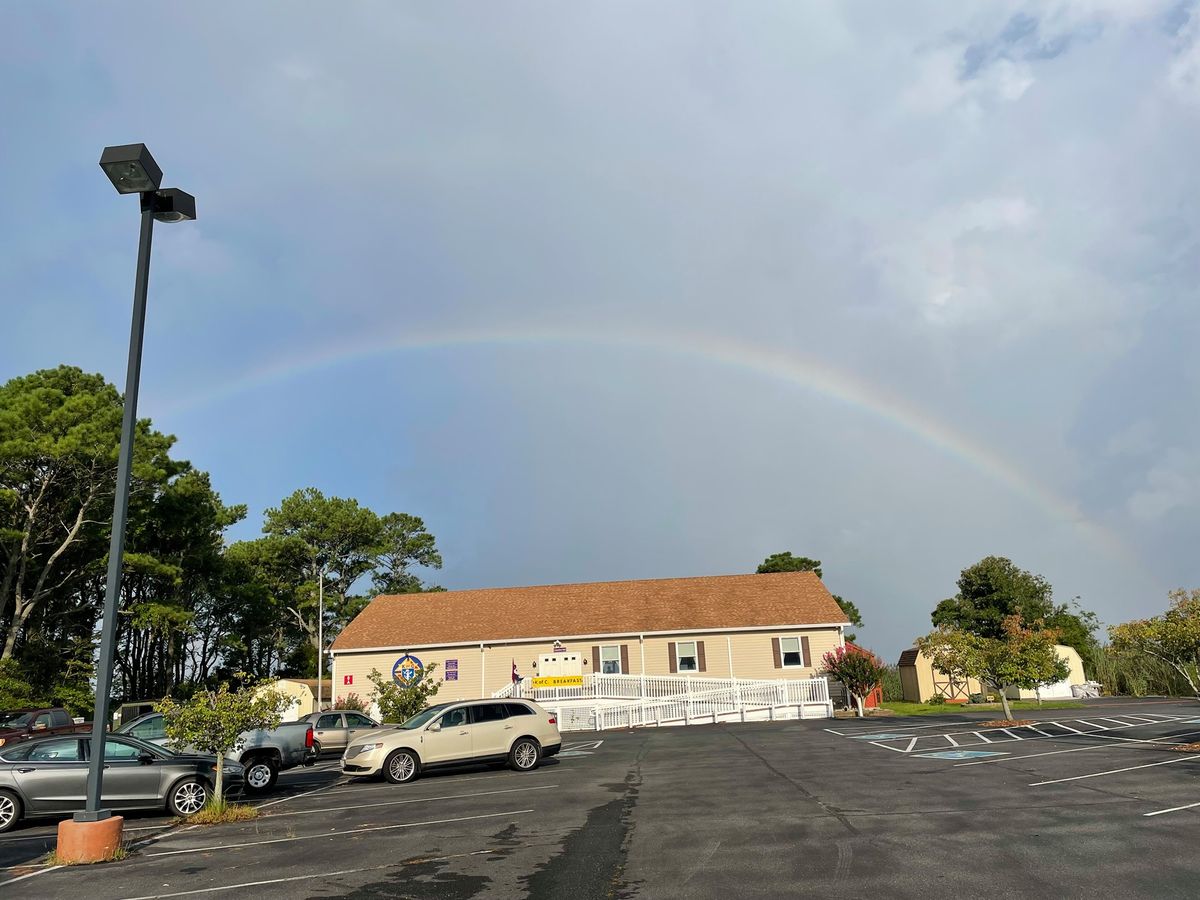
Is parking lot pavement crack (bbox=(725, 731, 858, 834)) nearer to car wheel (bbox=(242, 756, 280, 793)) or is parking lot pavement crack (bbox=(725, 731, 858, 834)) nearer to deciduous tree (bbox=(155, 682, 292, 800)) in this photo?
deciduous tree (bbox=(155, 682, 292, 800))

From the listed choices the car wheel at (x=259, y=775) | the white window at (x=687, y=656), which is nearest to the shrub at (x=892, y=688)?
the white window at (x=687, y=656)

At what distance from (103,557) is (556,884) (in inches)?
1646

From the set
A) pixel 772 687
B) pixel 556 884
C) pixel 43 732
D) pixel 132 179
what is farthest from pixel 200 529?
pixel 556 884

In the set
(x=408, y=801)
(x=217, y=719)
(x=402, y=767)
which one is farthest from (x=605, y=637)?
(x=217, y=719)

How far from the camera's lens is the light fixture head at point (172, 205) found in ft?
37.5

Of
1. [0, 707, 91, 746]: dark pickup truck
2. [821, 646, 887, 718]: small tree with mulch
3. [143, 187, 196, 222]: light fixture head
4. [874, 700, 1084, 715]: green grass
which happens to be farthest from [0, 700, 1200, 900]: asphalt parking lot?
[874, 700, 1084, 715]: green grass

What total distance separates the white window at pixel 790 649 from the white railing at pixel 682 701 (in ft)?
13.0

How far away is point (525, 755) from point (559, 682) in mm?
14057

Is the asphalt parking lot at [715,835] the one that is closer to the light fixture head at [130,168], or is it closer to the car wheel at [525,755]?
the car wheel at [525,755]

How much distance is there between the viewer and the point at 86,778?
13484mm

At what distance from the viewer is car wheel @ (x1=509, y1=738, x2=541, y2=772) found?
18484mm

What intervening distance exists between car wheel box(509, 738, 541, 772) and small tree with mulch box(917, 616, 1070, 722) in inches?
538

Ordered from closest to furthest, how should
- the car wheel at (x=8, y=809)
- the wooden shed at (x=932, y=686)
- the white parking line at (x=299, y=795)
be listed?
the car wheel at (x=8, y=809) < the white parking line at (x=299, y=795) < the wooden shed at (x=932, y=686)

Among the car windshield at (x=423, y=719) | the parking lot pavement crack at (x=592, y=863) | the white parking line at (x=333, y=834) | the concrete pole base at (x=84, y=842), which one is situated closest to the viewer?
the parking lot pavement crack at (x=592, y=863)
